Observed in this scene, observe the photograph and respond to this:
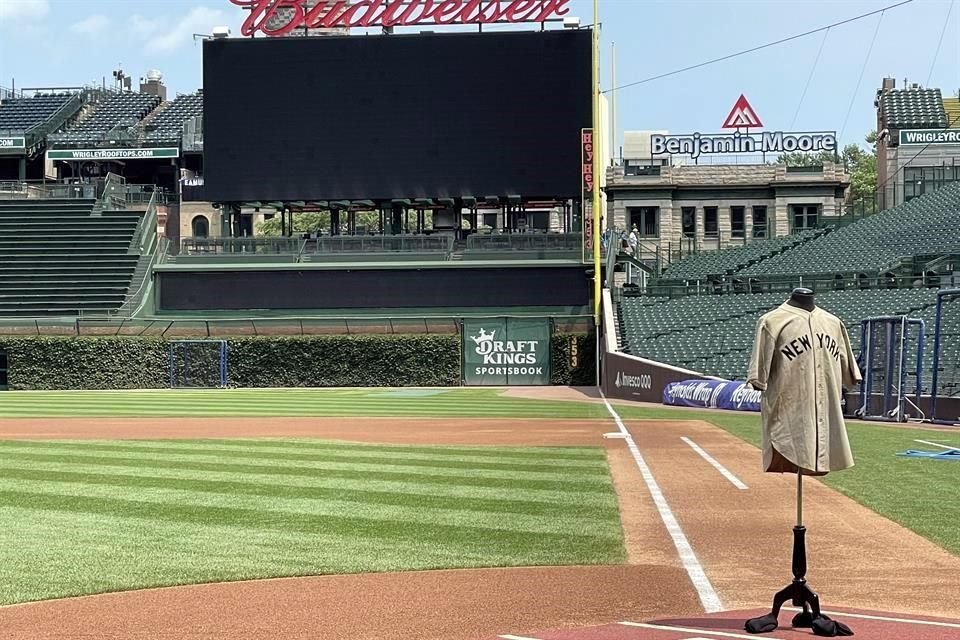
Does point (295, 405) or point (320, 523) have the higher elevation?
point (320, 523)

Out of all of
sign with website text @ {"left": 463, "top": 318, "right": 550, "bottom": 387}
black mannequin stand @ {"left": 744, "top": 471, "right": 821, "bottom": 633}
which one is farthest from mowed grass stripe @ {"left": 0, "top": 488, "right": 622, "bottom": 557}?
sign with website text @ {"left": 463, "top": 318, "right": 550, "bottom": 387}

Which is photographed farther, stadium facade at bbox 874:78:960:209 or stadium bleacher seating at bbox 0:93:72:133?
stadium bleacher seating at bbox 0:93:72:133

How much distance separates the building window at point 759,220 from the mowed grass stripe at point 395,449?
49.1 m

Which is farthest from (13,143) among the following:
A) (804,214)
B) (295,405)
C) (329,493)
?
(329,493)

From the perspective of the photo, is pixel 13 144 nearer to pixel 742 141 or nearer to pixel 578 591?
pixel 742 141

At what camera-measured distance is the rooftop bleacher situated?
84375mm

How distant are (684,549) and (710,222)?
59852 mm

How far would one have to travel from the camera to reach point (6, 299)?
2235 inches

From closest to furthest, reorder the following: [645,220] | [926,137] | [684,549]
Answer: [684,549], [926,137], [645,220]

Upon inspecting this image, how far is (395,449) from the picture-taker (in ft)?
65.9

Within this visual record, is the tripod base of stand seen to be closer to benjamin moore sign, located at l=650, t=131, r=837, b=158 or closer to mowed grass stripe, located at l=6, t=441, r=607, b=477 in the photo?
mowed grass stripe, located at l=6, t=441, r=607, b=477

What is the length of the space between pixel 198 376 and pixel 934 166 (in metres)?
38.6

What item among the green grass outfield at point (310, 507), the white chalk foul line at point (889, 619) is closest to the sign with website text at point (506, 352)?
the green grass outfield at point (310, 507)

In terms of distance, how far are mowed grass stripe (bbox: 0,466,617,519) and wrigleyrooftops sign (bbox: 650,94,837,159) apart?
2139 inches
